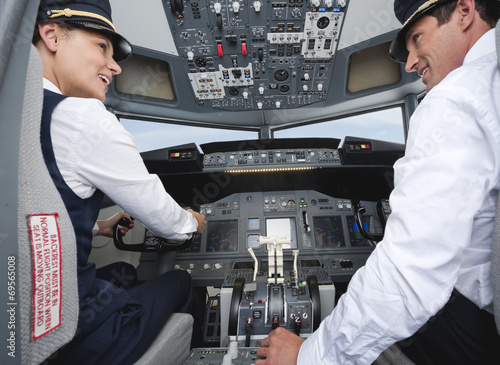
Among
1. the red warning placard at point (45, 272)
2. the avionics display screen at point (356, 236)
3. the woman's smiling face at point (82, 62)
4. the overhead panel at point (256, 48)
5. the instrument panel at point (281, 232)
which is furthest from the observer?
the avionics display screen at point (356, 236)

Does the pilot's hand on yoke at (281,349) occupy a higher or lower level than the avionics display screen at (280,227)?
lower

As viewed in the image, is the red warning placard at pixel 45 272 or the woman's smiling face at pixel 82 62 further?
the woman's smiling face at pixel 82 62

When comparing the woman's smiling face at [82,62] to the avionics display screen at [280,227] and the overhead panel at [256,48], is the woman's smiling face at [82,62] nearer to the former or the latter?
the overhead panel at [256,48]

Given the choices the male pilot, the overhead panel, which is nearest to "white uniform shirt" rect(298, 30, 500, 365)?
the male pilot

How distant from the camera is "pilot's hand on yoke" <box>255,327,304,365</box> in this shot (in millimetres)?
717

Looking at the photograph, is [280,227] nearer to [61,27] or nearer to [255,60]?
[255,60]

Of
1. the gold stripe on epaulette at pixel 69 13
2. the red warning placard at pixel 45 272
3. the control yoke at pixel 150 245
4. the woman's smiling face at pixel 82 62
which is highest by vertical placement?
the gold stripe on epaulette at pixel 69 13

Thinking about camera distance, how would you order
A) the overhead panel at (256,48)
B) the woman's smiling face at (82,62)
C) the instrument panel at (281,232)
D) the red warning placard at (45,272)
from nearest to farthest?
the red warning placard at (45,272)
the woman's smiling face at (82,62)
the overhead panel at (256,48)
the instrument panel at (281,232)

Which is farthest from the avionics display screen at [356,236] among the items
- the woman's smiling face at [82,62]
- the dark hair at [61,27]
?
the dark hair at [61,27]

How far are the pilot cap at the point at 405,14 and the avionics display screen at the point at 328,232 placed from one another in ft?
4.36

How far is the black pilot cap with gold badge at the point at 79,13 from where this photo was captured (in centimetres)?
77

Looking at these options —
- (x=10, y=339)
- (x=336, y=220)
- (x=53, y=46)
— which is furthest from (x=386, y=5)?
(x=10, y=339)

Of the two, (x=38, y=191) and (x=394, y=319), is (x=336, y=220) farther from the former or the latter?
(x=38, y=191)

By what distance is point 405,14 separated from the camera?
1.04 meters
